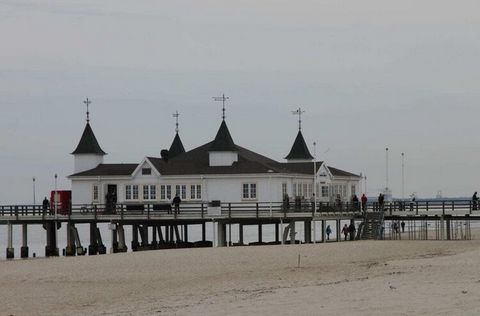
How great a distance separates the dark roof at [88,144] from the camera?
191 feet

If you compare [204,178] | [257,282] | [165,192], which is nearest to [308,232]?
[204,178]

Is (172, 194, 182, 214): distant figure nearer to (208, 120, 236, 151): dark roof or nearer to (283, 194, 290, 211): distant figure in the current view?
(208, 120, 236, 151): dark roof

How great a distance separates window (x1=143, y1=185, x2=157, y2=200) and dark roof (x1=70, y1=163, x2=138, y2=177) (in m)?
1.28

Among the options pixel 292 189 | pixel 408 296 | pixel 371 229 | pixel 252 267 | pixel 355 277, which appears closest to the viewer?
pixel 408 296

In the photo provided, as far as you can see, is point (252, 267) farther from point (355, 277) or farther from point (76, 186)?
→ point (76, 186)

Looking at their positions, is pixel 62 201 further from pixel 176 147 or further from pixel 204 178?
pixel 176 147

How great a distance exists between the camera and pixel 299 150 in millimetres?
64062

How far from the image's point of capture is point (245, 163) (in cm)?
5453

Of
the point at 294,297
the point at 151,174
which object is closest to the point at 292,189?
the point at 151,174

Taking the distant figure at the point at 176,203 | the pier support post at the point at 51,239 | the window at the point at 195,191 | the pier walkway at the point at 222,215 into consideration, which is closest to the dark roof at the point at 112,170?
the pier walkway at the point at 222,215

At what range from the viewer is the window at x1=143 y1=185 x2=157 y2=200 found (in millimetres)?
54344

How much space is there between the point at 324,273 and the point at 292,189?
24.9 meters

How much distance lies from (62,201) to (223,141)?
8894mm

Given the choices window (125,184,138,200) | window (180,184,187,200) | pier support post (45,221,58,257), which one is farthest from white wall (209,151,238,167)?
pier support post (45,221,58,257)
